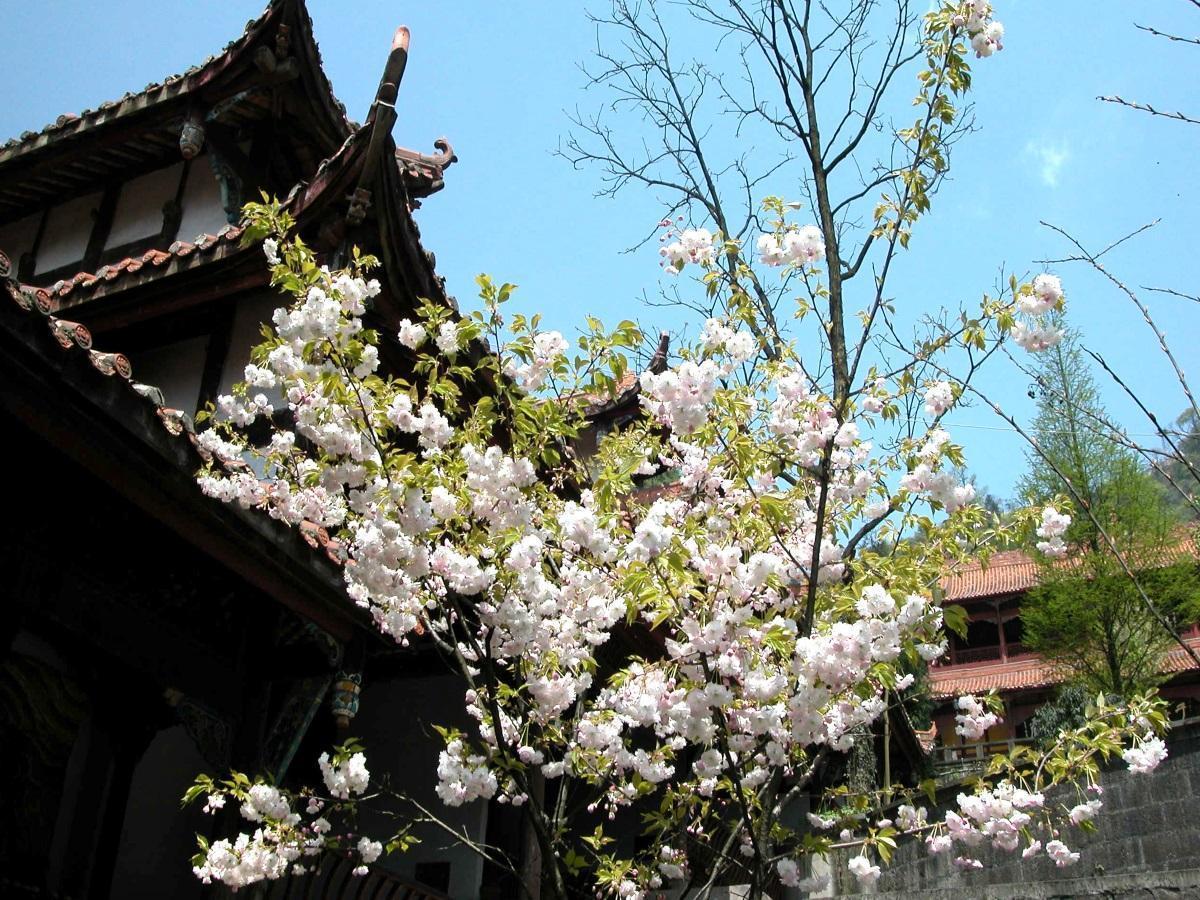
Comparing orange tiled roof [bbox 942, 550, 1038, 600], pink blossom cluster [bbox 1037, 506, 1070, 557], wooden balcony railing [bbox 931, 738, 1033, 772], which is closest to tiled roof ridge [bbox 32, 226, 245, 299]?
pink blossom cluster [bbox 1037, 506, 1070, 557]

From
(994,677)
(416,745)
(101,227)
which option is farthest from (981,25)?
(994,677)

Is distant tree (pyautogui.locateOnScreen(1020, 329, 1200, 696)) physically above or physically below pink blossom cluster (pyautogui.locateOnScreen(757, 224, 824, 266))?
above

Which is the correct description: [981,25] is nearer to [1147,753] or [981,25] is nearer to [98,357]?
[1147,753]

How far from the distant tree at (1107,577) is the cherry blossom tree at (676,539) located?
71.8 ft

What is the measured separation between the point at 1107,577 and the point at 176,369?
24828 mm

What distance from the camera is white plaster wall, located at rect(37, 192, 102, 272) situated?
407 inches

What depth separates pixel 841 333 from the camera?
555cm

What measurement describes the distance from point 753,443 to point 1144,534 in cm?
2680

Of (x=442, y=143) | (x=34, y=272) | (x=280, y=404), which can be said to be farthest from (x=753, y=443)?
(x=34, y=272)

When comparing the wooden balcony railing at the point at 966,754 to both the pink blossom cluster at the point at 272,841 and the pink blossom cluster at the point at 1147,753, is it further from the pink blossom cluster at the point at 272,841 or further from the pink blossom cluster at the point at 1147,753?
the pink blossom cluster at the point at 272,841

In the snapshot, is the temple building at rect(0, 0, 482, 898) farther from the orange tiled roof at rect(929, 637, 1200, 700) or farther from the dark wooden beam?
the orange tiled roof at rect(929, 637, 1200, 700)

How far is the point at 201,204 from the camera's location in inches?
380

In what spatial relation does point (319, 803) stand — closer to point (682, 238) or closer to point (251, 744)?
point (251, 744)

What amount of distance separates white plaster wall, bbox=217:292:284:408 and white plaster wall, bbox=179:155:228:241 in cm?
145
